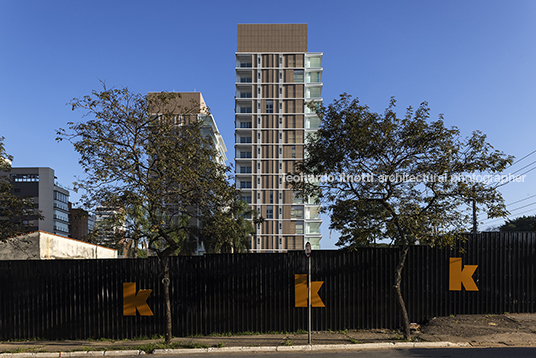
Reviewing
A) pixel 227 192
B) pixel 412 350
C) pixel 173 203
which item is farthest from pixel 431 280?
pixel 173 203

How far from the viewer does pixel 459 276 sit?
1358cm

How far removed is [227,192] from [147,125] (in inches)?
117

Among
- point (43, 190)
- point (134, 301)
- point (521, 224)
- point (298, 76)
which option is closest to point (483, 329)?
point (134, 301)

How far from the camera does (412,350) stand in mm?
10812

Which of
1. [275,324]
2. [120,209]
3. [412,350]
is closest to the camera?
[412,350]

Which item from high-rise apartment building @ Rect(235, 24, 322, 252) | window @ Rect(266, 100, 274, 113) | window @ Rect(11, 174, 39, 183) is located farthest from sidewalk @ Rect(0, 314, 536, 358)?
window @ Rect(11, 174, 39, 183)

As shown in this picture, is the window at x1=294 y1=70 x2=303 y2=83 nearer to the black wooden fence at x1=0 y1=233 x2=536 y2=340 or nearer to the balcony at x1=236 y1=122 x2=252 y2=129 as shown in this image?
the balcony at x1=236 y1=122 x2=252 y2=129

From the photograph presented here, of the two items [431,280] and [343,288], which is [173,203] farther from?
[431,280]

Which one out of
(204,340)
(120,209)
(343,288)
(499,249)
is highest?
(120,209)

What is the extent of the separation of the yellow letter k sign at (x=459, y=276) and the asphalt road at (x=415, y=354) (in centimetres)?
296

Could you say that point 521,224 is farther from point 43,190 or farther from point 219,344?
point 43,190

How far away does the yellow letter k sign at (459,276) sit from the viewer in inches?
533

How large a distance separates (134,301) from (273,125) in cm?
6807

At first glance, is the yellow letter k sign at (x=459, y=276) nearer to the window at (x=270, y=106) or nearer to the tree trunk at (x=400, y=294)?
the tree trunk at (x=400, y=294)
